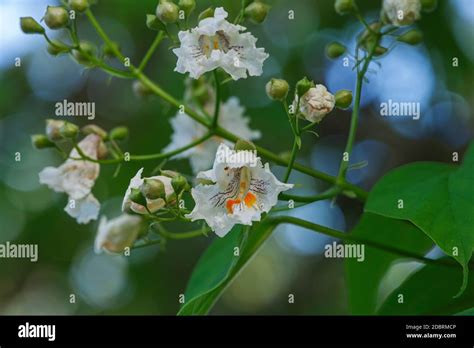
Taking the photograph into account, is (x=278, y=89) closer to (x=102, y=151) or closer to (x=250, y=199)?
(x=250, y=199)

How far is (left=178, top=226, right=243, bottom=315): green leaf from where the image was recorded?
1162mm

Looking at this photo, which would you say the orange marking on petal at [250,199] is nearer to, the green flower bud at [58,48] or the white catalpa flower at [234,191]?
the white catalpa flower at [234,191]

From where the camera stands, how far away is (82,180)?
131 centimetres

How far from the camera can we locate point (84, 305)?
8.77ft

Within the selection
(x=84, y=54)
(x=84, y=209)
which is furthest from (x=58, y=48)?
(x=84, y=209)

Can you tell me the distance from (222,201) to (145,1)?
1722 mm

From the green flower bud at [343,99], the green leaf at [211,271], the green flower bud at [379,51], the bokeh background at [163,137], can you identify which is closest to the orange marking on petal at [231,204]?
the green leaf at [211,271]

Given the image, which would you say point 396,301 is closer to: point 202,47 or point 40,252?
point 202,47

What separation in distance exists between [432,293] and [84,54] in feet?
2.26

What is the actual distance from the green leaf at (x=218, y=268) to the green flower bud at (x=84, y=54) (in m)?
0.38

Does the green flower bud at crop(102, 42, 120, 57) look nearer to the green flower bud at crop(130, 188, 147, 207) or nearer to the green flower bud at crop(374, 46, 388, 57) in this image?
the green flower bud at crop(130, 188, 147, 207)

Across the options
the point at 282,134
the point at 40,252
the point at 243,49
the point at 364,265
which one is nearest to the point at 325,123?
the point at 282,134

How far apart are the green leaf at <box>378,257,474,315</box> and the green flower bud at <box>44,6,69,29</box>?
0.70 meters

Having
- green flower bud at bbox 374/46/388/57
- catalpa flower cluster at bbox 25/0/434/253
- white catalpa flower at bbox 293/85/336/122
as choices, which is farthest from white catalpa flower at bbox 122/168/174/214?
green flower bud at bbox 374/46/388/57
